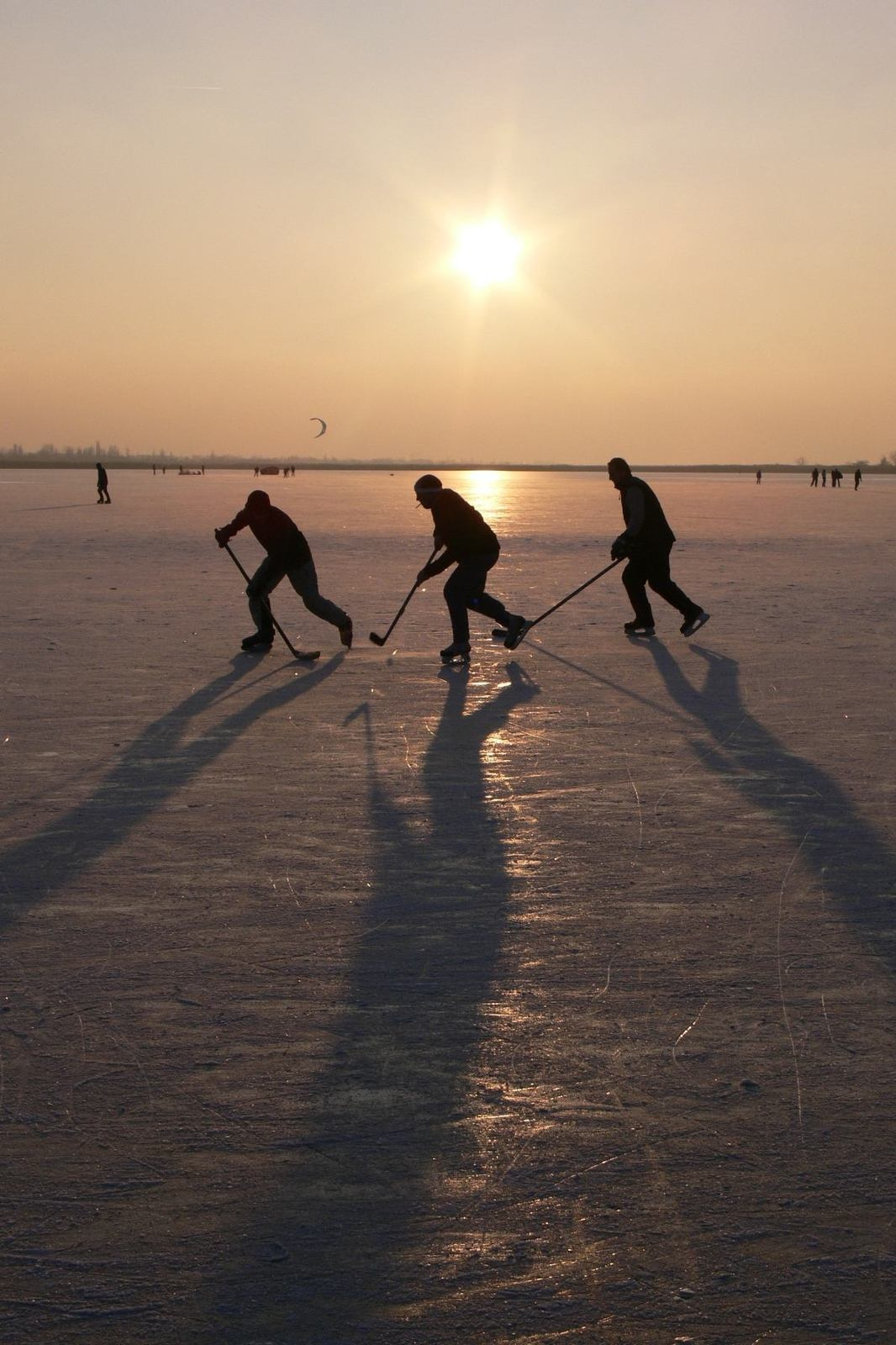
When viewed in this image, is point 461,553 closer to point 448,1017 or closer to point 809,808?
point 809,808

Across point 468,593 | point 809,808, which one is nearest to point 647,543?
point 468,593

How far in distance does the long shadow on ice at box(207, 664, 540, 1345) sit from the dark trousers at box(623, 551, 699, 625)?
23.0ft

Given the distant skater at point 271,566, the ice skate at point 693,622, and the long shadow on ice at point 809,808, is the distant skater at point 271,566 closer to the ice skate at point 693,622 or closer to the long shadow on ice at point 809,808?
the ice skate at point 693,622

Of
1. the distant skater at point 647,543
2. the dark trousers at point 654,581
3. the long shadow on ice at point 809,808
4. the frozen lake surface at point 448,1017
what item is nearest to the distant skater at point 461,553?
the distant skater at point 647,543

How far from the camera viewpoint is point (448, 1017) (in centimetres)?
388

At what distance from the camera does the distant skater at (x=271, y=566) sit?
1155 centimetres

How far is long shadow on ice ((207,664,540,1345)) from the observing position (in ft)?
8.45

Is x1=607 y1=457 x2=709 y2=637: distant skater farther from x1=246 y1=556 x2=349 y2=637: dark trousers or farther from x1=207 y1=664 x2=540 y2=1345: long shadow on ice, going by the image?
x1=207 y1=664 x2=540 y2=1345: long shadow on ice

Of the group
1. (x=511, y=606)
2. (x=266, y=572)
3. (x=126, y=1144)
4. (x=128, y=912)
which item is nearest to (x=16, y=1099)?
(x=126, y=1144)

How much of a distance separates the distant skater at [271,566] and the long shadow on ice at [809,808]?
3.44 metres

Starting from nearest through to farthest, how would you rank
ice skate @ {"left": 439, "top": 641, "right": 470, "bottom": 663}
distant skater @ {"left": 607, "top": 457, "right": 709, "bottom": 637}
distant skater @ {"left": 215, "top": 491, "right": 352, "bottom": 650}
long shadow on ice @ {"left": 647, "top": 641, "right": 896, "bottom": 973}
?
long shadow on ice @ {"left": 647, "top": 641, "right": 896, "bottom": 973}
ice skate @ {"left": 439, "top": 641, "right": 470, "bottom": 663}
distant skater @ {"left": 215, "top": 491, "right": 352, "bottom": 650}
distant skater @ {"left": 607, "top": 457, "right": 709, "bottom": 637}

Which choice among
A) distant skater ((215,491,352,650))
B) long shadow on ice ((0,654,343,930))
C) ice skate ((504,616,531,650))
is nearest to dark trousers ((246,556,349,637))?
distant skater ((215,491,352,650))

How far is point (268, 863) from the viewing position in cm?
544

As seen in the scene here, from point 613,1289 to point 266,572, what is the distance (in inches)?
369
